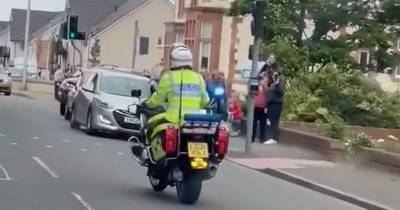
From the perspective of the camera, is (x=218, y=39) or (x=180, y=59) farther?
(x=218, y=39)

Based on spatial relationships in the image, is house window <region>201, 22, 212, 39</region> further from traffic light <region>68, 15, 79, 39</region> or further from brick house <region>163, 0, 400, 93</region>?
traffic light <region>68, 15, 79, 39</region>

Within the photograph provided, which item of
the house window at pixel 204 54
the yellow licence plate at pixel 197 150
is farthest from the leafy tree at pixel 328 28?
the yellow licence plate at pixel 197 150

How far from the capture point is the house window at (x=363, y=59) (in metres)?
36.7

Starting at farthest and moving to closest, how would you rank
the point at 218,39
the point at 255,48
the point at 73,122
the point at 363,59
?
the point at 218,39
the point at 363,59
the point at 73,122
the point at 255,48

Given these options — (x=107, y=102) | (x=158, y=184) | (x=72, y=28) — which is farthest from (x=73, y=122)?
(x=72, y=28)

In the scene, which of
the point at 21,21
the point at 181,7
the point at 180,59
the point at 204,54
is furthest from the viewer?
the point at 21,21

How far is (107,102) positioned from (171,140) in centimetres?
1154

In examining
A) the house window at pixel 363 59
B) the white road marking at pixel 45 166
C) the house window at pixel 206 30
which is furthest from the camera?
the house window at pixel 206 30

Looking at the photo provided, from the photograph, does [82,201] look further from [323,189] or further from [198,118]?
[323,189]

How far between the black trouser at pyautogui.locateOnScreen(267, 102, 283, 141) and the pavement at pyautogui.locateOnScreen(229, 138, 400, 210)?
3.53 feet

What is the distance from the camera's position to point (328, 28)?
114 feet

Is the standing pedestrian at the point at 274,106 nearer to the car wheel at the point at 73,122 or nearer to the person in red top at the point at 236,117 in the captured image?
the person in red top at the point at 236,117

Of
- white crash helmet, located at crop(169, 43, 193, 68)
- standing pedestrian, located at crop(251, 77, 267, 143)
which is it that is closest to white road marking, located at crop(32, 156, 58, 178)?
white crash helmet, located at crop(169, 43, 193, 68)

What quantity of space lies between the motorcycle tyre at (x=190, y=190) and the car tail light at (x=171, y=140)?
0.46m
